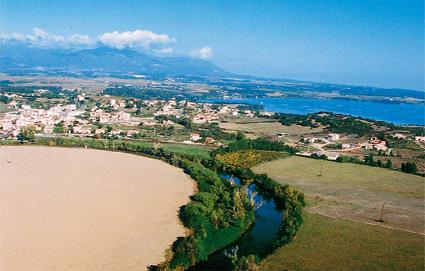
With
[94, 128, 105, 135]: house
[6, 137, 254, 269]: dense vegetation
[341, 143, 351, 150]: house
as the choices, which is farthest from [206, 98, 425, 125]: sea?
[6, 137, 254, 269]: dense vegetation

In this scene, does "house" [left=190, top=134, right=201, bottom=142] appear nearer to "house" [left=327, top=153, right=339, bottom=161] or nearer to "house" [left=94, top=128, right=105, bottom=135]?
"house" [left=94, top=128, right=105, bottom=135]

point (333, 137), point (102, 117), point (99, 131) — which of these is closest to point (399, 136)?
point (333, 137)

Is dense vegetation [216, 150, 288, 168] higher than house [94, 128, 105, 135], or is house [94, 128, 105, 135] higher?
dense vegetation [216, 150, 288, 168]

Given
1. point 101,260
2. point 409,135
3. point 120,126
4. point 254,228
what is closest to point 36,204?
point 101,260

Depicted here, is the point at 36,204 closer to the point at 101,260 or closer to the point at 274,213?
the point at 101,260

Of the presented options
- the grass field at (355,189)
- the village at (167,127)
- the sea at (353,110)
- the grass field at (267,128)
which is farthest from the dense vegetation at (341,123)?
the sea at (353,110)

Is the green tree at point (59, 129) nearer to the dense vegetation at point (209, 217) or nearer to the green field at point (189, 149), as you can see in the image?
the green field at point (189, 149)
